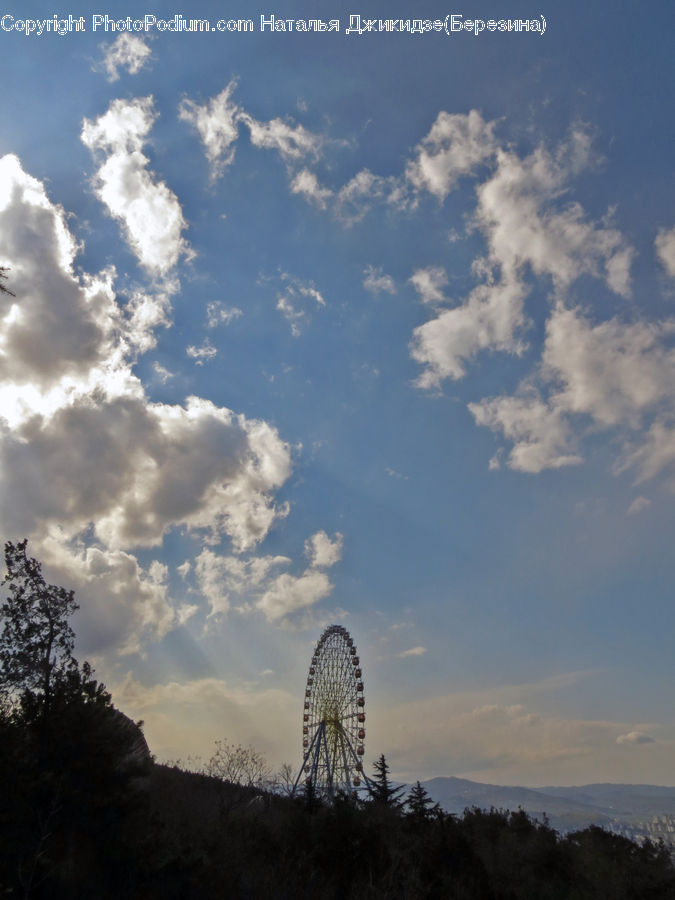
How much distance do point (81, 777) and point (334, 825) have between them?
12357 millimetres

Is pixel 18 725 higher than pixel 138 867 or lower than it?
higher

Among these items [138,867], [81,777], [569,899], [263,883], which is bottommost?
[569,899]

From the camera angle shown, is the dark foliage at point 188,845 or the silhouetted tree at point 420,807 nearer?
the dark foliage at point 188,845

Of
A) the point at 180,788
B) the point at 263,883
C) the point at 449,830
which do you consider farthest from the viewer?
the point at 180,788

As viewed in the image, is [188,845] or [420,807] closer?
[188,845]

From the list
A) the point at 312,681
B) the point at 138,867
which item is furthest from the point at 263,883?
the point at 312,681

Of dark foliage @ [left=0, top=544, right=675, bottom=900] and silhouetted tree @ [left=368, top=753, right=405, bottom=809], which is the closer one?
dark foliage @ [left=0, top=544, right=675, bottom=900]

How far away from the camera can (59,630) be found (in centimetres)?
2325

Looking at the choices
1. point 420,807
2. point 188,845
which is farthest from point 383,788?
point 188,845

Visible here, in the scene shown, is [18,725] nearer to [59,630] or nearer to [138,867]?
[59,630]

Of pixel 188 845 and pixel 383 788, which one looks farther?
pixel 383 788

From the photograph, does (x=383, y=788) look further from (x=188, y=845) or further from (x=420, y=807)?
(x=188, y=845)

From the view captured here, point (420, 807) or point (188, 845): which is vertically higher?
point (188, 845)

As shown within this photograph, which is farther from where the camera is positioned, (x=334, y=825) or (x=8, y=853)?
(x=334, y=825)
